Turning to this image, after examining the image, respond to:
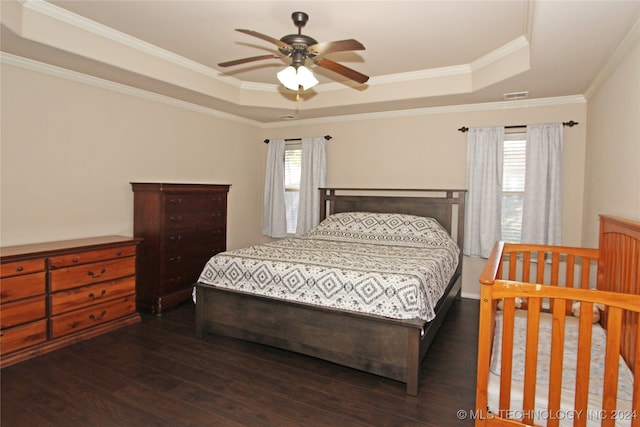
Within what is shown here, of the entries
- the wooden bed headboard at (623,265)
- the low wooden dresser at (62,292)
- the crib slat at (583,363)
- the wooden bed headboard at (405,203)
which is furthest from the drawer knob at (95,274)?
the wooden bed headboard at (623,265)

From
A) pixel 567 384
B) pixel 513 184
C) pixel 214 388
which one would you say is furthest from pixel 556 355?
pixel 513 184

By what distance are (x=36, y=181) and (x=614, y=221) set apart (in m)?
4.48

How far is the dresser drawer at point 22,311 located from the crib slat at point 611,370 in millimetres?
3530

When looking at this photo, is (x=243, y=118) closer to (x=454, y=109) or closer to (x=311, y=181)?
(x=311, y=181)

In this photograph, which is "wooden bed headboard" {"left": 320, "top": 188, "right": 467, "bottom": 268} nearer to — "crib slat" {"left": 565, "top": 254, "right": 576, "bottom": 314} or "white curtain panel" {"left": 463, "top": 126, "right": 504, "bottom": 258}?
"white curtain panel" {"left": 463, "top": 126, "right": 504, "bottom": 258}

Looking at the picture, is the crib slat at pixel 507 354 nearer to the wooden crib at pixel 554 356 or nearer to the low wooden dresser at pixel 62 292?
the wooden crib at pixel 554 356

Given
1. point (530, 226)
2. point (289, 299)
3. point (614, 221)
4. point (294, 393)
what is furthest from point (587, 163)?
point (294, 393)

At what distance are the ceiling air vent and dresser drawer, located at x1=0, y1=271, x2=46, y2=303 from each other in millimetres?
4612

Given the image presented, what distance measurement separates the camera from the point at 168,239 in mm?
3775

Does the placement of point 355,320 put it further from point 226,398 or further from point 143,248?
point 143,248

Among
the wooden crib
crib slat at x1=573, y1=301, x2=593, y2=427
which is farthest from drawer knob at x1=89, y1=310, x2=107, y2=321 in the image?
crib slat at x1=573, y1=301, x2=593, y2=427

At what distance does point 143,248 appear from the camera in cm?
380

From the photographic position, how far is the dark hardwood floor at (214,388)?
2062mm

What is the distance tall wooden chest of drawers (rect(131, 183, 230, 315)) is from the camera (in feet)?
12.2
